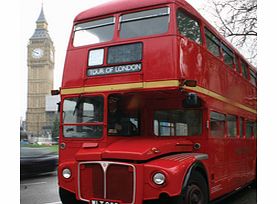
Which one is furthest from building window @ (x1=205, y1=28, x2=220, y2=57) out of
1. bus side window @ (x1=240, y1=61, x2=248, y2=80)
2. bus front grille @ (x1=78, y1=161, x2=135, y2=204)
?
bus front grille @ (x1=78, y1=161, x2=135, y2=204)

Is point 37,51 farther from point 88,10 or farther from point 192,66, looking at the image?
point 192,66

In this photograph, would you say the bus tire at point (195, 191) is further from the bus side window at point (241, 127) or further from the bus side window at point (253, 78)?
the bus side window at point (253, 78)

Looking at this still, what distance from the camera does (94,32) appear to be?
4.96 m

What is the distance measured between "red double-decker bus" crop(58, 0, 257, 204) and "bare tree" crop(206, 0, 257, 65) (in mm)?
387

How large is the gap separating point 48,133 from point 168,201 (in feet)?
6.98

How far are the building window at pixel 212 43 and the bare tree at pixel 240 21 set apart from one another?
0.36 metres

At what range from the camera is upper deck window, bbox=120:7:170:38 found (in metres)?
4.46

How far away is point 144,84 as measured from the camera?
4.43 metres

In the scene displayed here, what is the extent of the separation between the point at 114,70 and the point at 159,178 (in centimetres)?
150

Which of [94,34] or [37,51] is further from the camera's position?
[37,51]

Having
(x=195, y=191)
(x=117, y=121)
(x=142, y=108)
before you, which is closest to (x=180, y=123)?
(x=142, y=108)

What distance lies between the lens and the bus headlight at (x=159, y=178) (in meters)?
3.89

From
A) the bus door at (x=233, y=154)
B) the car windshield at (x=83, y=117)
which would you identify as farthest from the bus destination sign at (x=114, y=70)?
Answer: the bus door at (x=233, y=154)

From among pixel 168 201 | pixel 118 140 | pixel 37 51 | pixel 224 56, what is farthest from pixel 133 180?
pixel 224 56
